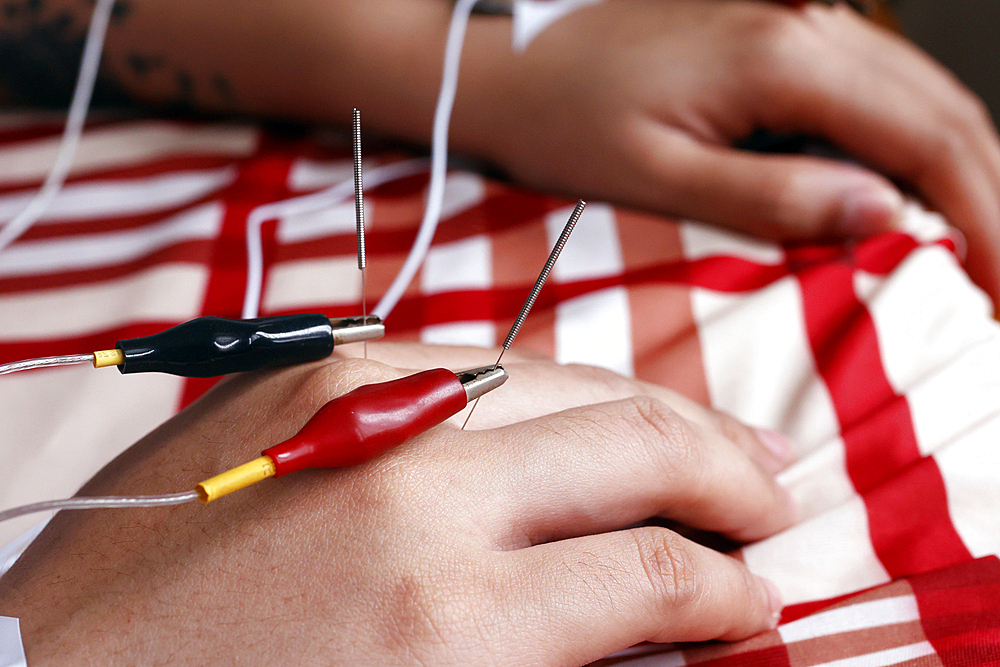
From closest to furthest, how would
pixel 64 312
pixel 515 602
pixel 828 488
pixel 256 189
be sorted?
pixel 515 602 → pixel 828 488 → pixel 64 312 → pixel 256 189

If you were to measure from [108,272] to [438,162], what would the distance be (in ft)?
1.20

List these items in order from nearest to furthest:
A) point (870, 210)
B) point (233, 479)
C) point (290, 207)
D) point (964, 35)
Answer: point (233, 479)
point (870, 210)
point (290, 207)
point (964, 35)

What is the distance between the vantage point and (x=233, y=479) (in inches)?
12.0

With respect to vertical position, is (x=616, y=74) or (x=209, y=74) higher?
(x=209, y=74)

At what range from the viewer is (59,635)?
0.39 meters

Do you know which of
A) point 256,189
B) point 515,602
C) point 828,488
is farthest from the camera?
point 256,189

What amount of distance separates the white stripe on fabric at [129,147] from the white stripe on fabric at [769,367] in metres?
0.64

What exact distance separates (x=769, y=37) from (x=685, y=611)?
63 centimetres

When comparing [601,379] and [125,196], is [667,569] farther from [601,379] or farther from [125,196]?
[125,196]

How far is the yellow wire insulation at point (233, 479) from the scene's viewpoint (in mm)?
298

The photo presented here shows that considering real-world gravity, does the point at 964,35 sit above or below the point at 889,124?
above

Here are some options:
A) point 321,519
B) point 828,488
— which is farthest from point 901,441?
point 321,519

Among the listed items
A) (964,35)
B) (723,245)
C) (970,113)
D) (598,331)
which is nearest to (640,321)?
(598,331)

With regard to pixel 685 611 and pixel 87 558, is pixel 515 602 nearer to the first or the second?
pixel 685 611
